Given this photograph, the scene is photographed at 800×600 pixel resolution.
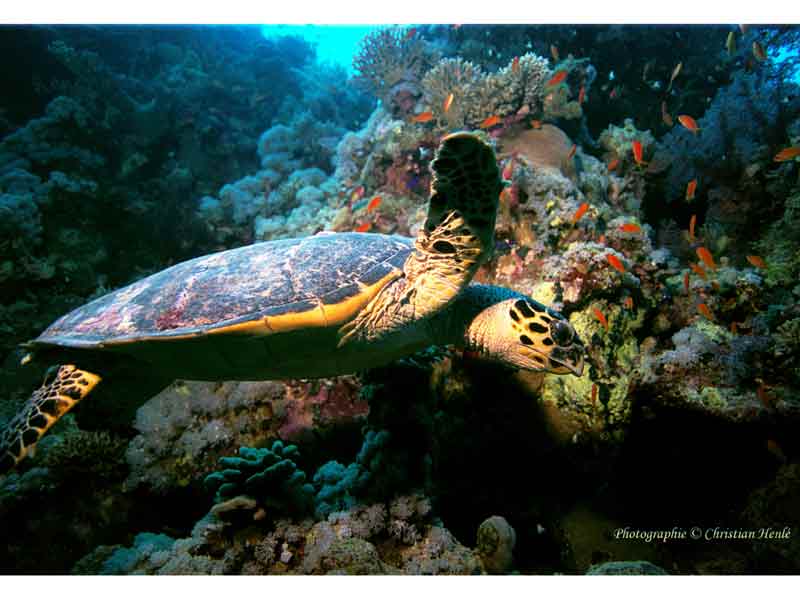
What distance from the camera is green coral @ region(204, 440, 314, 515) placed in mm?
2014

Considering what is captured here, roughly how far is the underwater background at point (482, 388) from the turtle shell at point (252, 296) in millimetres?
800

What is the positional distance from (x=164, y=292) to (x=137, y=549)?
1531mm

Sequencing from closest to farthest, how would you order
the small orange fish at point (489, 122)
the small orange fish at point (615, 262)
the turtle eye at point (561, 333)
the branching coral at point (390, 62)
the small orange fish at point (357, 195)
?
1. the turtle eye at point (561, 333)
2. the small orange fish at point (615, 262)
3. the small orange fish at point (489, 122)
4. the small orange fish at point (357, 195)
5. the branching coral at point (390, 62)

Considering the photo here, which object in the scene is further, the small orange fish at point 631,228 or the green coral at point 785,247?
the green coral at point 785,247

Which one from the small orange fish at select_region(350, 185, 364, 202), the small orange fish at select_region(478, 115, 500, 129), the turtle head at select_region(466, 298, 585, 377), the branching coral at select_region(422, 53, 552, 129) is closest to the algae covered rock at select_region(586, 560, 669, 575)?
the turtle head at select_region(466, 298, 585, 377)

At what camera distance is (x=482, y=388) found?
245 cm

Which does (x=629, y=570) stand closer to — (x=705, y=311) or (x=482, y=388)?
(x=482, y=388)

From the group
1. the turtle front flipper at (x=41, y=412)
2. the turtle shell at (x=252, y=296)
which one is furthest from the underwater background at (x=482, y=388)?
the turtle shell at (x=252, y=296)

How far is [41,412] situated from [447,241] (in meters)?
2.67

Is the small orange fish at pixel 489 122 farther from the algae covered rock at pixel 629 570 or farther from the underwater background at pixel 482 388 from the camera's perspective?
the algae covered rock at pixel 629 570

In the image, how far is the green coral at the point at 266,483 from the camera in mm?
2014

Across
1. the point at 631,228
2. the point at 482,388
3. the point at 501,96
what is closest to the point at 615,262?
the point at 631,228

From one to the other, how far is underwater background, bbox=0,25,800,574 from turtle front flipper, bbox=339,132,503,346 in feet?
2.21
